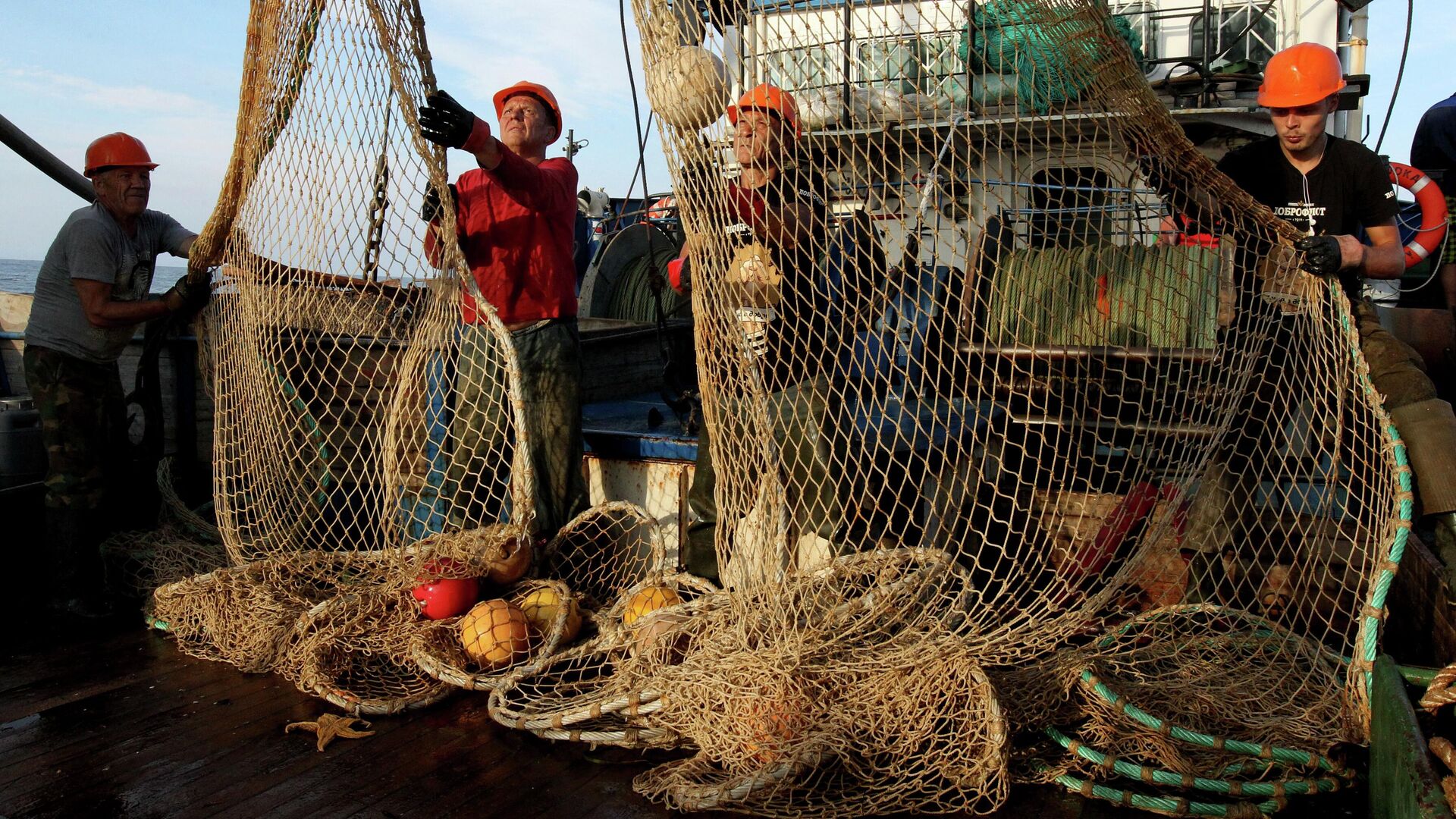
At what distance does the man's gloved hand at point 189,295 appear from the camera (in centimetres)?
450

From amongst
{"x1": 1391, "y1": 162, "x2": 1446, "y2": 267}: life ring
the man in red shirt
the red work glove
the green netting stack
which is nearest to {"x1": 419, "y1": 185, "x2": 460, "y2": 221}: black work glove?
the man in red shirt

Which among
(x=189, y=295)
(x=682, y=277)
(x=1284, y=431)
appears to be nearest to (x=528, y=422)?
(x=682, y=277)

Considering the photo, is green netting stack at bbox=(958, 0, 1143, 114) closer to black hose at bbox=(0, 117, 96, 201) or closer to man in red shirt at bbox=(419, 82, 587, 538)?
man in red shirt at bbox=(419, 82, 587, 538)

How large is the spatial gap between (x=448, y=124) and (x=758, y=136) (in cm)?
123

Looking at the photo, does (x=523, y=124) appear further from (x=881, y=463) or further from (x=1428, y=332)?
(x=1428, y=332)

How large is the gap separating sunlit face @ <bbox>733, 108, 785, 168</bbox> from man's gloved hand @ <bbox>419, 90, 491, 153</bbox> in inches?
42.0

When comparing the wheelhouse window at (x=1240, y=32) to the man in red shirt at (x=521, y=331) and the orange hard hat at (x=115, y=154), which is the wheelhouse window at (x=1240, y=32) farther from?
the orange hard hat at (x=115, y=154)

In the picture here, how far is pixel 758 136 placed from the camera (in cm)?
298

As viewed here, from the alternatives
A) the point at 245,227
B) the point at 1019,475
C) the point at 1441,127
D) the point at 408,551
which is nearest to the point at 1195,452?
the point at 1019,475

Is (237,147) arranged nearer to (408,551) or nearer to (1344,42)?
(408,551)

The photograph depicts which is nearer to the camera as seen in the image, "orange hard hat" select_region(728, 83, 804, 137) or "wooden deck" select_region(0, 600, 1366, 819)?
"wooden deck" select_region(0, 600, 1366, 819)

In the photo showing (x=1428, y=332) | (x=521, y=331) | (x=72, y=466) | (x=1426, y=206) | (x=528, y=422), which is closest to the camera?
(x=528, y=422)

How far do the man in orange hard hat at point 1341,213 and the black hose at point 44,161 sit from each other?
17.2 feet

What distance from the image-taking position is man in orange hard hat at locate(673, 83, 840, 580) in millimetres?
2992
